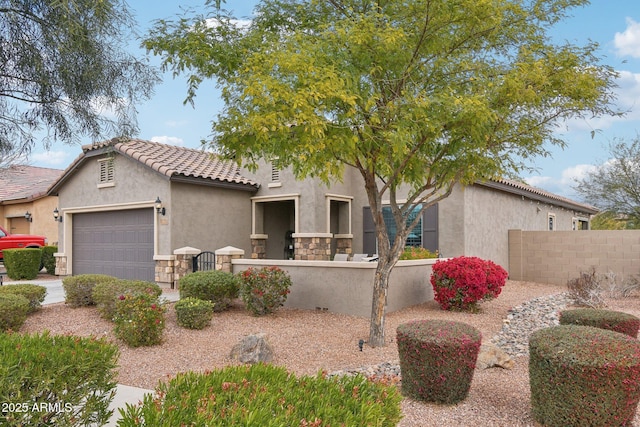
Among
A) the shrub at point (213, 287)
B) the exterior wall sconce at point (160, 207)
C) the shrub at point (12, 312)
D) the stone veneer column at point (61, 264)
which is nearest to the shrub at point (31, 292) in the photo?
the shrub at point (12, 312)

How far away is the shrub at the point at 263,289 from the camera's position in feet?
33.9

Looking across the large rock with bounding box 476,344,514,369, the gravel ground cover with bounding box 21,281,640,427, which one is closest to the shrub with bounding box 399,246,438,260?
the gravel ground cover with bounding box 21,281,640,427

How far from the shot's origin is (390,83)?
25.9ft

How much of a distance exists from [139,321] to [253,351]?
211 cm

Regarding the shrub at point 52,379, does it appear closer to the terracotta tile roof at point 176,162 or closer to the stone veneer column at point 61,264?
the terracotta tile roof at point 176,162

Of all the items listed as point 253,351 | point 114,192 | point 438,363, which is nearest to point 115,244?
point 114,192

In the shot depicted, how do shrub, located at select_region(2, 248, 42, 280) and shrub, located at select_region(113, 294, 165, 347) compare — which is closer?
shrub, located at select_region(113, 294, 165, 347)

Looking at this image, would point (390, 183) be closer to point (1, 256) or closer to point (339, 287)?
point (339, 287)

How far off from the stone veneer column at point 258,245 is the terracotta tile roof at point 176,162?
68.5 inches

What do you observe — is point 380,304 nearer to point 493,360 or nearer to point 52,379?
point 493,360

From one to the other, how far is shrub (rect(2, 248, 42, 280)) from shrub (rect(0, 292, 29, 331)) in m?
9.98

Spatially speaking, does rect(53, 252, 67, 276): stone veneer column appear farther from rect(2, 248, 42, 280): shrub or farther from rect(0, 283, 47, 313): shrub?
rect(0, 283, 47, 313): shrub

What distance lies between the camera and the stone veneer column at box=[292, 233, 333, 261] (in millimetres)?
16188

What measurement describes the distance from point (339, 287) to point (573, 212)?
1879 centimetres
